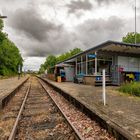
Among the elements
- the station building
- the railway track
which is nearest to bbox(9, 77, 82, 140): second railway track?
the railway track

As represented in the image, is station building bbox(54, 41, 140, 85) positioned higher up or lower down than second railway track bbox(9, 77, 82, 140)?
higher up

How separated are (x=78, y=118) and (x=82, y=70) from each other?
20.9m

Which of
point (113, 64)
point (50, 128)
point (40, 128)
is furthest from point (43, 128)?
point (113, 64)

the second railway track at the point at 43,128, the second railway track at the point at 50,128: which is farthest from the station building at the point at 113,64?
the second railway track at the point at 43,128

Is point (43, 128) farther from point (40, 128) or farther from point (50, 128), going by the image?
point (50, 128)

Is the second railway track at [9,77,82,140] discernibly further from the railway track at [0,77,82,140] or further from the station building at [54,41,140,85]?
the station building at [54,41,140,85]

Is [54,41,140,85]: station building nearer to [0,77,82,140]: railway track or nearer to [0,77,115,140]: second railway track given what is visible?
[0,77,115,140]: second railway track

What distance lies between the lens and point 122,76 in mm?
22094

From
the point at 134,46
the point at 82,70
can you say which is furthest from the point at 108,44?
the point at 82,70

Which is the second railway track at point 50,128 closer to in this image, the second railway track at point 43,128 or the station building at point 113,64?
the second railway track at point 43,128

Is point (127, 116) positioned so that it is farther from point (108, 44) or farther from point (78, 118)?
point (108, 44)

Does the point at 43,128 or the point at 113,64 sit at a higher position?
the point at 113,64

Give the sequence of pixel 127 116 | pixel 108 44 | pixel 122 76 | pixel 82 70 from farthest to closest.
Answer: pixel 82 70 < pixel 122 76 < pixel 108 44 < pixel 127 116

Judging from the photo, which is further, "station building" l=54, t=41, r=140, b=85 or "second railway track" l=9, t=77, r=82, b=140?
"station building" l=54, t=41, r=140, b=85
